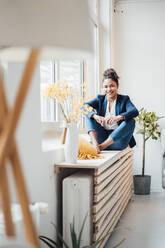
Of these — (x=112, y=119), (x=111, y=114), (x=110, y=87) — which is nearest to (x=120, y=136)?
(x=112, y=119)

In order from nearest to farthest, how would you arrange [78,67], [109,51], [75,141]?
1. [75,141]
2. [78,67]
3. [109,51]

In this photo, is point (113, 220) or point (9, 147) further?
point (113, 220)

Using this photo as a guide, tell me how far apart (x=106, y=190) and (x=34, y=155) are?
0.85 meters

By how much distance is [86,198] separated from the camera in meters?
2.40

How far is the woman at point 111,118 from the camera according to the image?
3744 millimetres

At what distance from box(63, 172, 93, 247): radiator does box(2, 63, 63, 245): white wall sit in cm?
10

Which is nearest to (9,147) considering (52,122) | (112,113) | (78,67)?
(52,122)

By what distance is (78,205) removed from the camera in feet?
7.93

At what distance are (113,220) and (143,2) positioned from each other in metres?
3.41

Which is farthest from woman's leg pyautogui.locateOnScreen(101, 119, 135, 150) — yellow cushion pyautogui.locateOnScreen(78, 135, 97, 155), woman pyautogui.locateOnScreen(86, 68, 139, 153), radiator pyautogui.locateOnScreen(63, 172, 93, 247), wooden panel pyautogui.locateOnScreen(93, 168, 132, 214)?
radiator pyautogui.locateOnScreen(63, 172, 93, 247)

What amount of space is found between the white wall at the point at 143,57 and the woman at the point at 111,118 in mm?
1387

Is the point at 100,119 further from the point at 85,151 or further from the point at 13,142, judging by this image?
the point at 13,142

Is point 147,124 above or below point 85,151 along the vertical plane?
above

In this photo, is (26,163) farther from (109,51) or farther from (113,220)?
(109,51)
